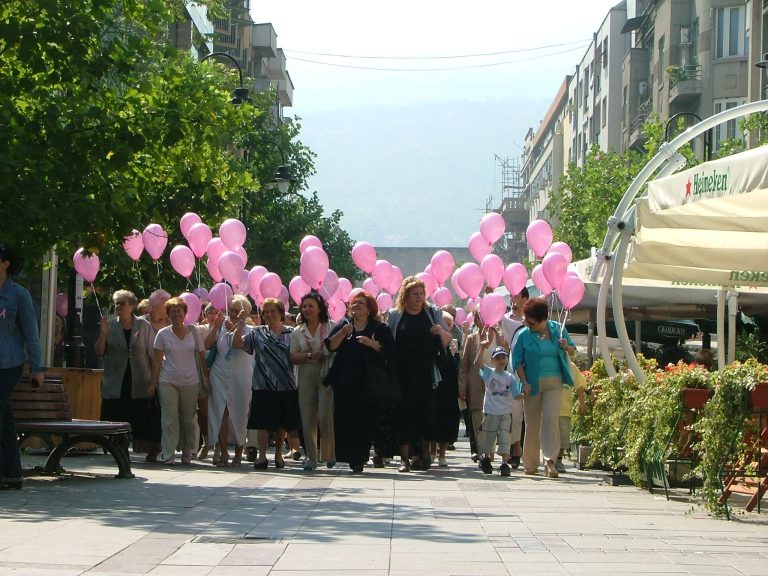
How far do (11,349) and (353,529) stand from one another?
375cm

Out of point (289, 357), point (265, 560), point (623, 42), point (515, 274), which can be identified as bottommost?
point (265, 560)

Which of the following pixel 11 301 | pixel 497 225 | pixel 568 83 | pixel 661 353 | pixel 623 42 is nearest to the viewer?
pixel 11 301

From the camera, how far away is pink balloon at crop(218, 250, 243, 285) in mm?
20859

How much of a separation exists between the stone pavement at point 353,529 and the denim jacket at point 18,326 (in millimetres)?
1098

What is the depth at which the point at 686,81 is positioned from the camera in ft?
184

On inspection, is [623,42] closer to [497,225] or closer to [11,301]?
[497,225]

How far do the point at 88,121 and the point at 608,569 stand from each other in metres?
7.68

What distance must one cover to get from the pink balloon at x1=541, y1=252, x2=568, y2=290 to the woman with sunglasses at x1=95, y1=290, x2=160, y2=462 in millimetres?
5453

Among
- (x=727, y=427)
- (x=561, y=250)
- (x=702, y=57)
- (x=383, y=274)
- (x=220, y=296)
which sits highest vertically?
(x=702, y=57)

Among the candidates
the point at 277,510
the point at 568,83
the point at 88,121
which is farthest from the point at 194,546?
the point at 568,83

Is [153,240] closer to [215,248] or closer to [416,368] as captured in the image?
[215,248]

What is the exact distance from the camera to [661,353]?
107 feet

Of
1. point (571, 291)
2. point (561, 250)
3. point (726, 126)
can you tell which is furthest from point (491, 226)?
point (726, 126)

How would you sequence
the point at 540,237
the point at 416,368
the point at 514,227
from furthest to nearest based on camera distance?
the point at 514,227 < the point at 540,237 < the point at 416,368
